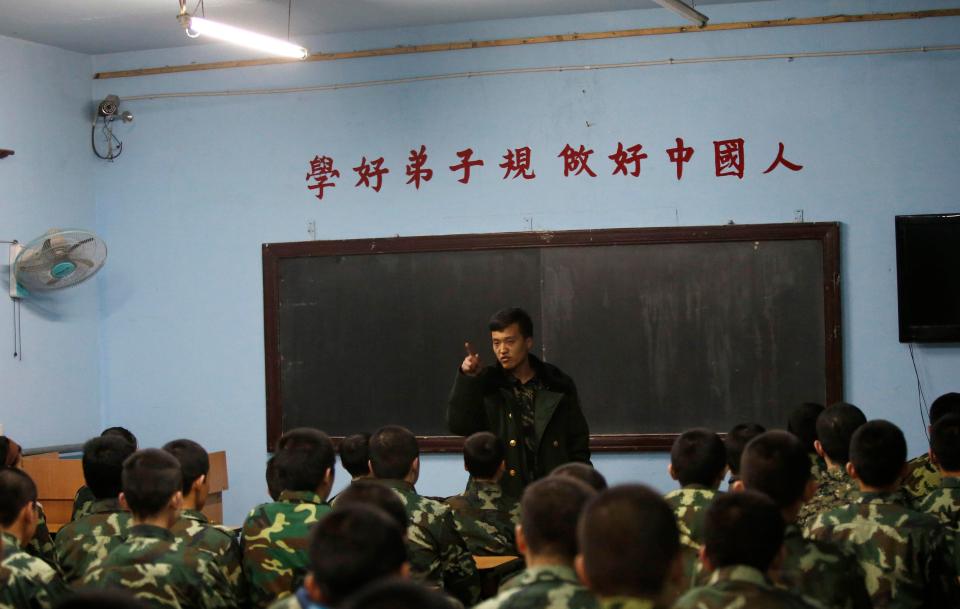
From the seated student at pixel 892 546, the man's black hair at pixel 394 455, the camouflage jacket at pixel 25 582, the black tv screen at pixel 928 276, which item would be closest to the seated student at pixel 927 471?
the black tv screen at pixel 928 276

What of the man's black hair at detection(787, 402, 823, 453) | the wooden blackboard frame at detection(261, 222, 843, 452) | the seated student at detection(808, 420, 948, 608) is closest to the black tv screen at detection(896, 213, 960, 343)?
the wooden blackboard frame at detection(261, 222, 843, 452)

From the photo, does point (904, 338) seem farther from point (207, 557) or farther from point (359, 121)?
point (207, 557)

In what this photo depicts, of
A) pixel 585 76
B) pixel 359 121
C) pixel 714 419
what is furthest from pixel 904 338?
pixel 359 121

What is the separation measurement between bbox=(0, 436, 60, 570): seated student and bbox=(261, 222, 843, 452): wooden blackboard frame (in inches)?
73.9

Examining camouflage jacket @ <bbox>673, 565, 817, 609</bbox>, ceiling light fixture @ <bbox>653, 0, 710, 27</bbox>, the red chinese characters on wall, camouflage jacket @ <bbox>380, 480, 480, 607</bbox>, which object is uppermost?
ceiling light fixture @ <bbox>653, 0, 710, 27</bbox>

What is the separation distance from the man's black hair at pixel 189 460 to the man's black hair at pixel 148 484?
1.77 feet

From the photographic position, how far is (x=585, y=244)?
5.93 metres

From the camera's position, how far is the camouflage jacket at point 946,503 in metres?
3.40

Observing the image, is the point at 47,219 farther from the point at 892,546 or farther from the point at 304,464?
the point at 892,546

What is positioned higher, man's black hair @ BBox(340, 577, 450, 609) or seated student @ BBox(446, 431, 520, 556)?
man's black hair @ BBox(340, 577, 450, 609)

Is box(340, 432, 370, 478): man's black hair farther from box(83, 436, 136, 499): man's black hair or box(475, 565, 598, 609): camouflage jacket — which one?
box(475, 565, 598, 609): camouflage jacket

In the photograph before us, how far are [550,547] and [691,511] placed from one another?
42.6 inches

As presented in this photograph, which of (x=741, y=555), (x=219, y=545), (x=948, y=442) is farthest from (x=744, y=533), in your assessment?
(x=948, y=442)

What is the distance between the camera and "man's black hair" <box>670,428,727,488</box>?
11.1 ft
